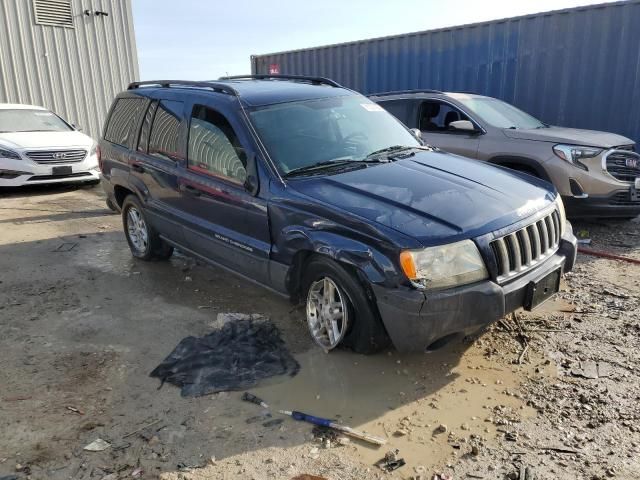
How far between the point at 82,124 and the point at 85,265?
987 cm

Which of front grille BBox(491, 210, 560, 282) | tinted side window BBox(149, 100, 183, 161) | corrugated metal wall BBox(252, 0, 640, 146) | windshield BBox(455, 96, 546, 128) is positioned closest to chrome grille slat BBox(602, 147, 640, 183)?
windshield BBox(455, 96, 546, 128)

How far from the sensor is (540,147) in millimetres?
6125

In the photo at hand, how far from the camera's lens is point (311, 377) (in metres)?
3.36

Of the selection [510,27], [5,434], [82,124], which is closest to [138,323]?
[5,434]

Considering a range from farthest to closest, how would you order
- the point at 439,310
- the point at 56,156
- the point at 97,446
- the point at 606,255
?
the point at 56,156 → the point at 606,255 → the point at 439,310 → the point at 97,446

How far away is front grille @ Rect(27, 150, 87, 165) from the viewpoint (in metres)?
9.45

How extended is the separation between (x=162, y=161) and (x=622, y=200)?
498 cm

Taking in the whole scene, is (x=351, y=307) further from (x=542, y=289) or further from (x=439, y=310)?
(x=542, y=289)

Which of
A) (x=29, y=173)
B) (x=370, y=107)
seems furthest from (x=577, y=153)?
(x=29, y=173)

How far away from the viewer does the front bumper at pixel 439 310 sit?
2.91m

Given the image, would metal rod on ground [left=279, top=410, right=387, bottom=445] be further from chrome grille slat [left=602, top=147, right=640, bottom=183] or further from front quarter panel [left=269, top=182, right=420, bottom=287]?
chrome grille slat [left=602, top=147, right=640, bottom=183]

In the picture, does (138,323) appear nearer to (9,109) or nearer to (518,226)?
(518,226)

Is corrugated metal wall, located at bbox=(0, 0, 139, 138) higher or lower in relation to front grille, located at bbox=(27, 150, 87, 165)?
higher

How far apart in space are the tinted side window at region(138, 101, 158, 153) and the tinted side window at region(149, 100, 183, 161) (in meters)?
0.07
